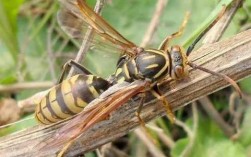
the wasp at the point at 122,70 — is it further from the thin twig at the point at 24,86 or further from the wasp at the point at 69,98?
the thin twig at the point at 24,86

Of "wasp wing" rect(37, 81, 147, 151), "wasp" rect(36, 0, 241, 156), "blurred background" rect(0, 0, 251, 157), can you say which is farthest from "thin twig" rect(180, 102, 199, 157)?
"wasp wing" rect(37, 81, 147, 151)

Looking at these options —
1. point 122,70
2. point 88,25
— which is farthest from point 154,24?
point 122,70

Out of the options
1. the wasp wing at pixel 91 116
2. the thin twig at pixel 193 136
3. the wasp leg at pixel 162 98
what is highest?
the wasp wing at pixel 91 116

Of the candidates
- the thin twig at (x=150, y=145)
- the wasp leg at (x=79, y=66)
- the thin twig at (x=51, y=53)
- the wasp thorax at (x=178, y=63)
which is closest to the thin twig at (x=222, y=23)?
the wasp thorax at (x=178, y=63)

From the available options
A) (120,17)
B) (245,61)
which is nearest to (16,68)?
(120,17)

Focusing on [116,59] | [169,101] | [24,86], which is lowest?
[169,101]

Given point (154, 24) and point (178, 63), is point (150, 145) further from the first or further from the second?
point (178, 63)
